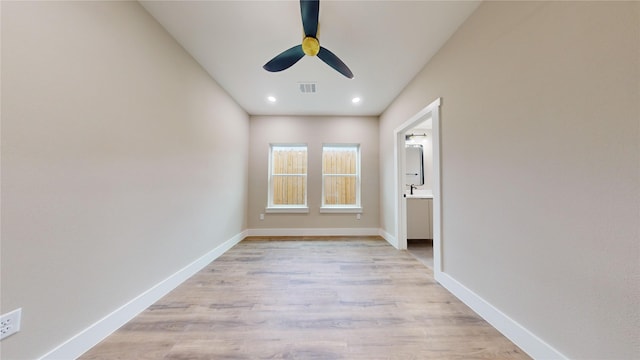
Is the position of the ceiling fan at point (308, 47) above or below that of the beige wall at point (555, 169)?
above

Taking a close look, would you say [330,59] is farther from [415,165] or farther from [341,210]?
[415,165]

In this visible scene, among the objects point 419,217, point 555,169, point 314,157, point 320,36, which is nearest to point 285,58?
point 320,36

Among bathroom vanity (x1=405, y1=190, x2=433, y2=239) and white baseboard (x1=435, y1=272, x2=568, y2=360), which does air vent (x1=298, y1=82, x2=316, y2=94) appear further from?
white baseboard (x1=435, y1=272, x2=568, y2=360)

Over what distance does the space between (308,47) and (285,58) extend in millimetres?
309

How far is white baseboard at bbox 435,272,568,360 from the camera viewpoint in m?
1.27

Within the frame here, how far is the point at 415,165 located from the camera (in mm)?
4738

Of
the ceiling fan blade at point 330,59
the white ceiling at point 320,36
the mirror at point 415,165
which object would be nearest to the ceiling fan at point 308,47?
the ceiling fan blade at point 330,59

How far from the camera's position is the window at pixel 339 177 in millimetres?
4723

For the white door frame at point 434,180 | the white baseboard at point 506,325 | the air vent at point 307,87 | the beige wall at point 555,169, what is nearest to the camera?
the beige wall at point 555,169

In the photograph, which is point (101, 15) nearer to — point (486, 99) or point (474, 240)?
point (486, 99)

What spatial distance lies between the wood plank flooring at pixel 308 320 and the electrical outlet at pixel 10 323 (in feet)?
1.49

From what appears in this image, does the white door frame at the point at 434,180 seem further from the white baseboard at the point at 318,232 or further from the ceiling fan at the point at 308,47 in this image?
the ceiling fan at the point at 308,47

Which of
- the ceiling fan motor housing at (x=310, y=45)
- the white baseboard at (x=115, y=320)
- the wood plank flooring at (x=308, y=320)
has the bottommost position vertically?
the wood plank flooring at (x=308, y=320)

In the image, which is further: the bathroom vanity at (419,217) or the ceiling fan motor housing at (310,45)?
the bathroom vanity at (419,217)
